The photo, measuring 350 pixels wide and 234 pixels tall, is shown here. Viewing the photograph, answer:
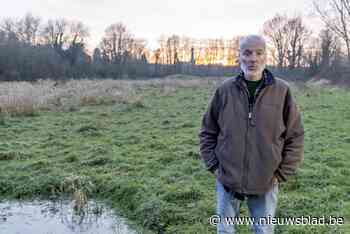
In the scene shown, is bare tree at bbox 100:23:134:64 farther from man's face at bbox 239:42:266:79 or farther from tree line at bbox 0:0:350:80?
man's face at bbox 239:42:266:79

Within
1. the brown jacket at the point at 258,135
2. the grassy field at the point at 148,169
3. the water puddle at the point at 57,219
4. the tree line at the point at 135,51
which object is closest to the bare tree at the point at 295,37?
the tree line at the point at 135,51

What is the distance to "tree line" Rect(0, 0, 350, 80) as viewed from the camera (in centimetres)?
4016

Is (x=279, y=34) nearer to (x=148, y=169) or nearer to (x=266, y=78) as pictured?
(x=148, y=169)

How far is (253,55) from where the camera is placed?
2.48 metres

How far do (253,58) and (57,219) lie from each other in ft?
12.5

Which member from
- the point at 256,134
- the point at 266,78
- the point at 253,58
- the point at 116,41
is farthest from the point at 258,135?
the point at 116,41

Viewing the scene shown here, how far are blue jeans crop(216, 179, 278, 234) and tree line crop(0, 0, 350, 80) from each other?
124ft

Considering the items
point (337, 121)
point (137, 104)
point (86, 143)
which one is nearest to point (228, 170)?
point (86, 143)

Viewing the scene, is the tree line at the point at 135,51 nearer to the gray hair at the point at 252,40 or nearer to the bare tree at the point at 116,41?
the bare tree at the point at 116,41

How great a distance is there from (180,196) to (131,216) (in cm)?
77

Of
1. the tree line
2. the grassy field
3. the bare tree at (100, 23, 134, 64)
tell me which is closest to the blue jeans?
the grassy field

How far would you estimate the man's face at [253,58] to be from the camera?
2484 mm

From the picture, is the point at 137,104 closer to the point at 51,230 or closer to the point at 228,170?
the point at 51,230

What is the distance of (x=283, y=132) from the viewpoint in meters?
2.58
